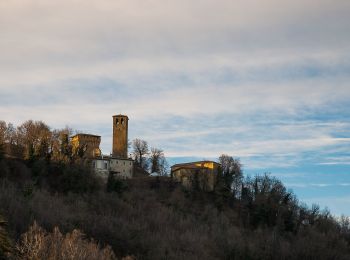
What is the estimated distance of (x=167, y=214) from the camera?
63406mm

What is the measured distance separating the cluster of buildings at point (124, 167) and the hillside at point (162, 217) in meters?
1.94

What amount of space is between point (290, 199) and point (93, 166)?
31.3 m

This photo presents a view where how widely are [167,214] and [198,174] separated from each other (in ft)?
35.6

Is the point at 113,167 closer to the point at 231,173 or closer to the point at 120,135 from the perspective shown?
the point at 120,135

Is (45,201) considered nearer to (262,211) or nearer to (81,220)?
(81,220)

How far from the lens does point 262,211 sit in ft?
231

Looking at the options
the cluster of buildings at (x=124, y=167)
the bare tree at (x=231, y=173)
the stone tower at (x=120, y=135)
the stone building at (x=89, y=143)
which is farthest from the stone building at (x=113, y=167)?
the bare tree at (x=231, y=173)

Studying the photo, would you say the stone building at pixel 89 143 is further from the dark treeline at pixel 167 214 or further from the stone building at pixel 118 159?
the dark treeline at pixel 167 214

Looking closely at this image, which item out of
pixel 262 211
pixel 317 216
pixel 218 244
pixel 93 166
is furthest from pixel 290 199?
pixel 93 166

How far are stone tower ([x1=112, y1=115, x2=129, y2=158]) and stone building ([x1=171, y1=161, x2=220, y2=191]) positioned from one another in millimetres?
8987

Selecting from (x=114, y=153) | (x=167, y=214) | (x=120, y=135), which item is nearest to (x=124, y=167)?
(x=114, y=153)

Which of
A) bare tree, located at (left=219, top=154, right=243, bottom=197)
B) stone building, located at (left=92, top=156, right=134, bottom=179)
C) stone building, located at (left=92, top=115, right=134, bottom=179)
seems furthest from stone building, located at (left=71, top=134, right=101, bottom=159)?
bare tree, located at (left=219, top=154, right=243, bottom=197)

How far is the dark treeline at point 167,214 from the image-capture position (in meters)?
51.2

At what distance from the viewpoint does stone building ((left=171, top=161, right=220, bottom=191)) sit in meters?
71.8
